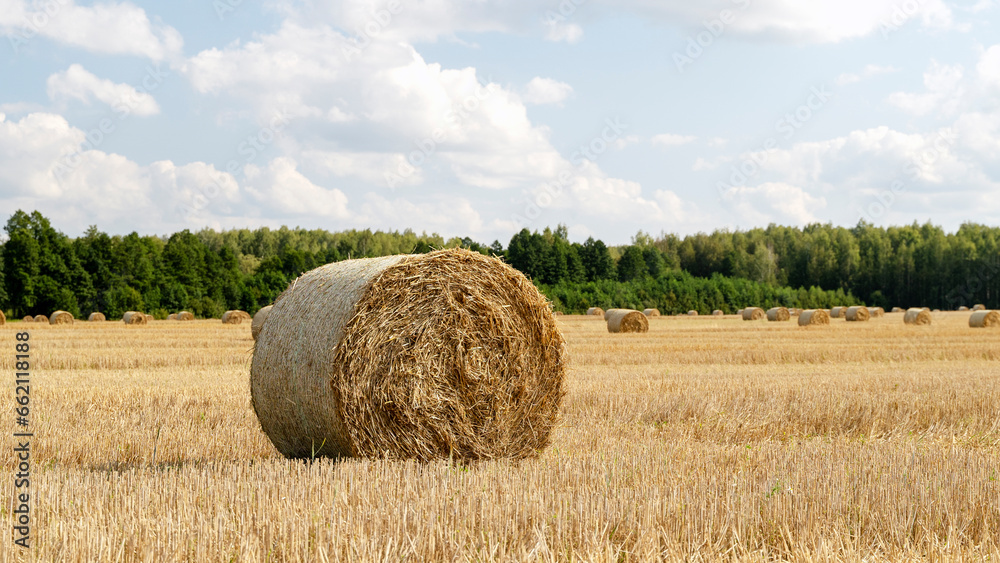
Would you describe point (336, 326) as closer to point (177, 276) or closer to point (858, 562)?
point (858, 562)

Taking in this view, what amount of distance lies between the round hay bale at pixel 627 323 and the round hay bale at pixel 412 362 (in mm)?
21365

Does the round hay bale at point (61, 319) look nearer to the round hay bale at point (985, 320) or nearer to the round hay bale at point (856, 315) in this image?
the round hay bale at point (856, 315)

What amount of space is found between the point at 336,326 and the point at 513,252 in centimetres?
5747

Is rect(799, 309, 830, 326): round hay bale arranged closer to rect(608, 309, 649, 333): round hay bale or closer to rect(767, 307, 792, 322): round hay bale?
rect(767, 307, 792, 322): round hay bale

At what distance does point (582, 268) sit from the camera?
65875mm

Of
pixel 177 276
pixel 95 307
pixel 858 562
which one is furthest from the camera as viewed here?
pixel 177 276

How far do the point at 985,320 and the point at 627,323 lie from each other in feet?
49.9

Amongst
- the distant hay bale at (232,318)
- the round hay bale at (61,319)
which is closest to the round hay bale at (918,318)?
the distant hay bale at (232,318)

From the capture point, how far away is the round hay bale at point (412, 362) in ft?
22.1

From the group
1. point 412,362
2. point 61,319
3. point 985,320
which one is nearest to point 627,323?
point 985,320

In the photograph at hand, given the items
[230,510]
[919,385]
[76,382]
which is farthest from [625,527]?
[76,382]

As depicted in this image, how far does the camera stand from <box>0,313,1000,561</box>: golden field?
4277mm

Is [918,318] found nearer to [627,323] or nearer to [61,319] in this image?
[627,323]

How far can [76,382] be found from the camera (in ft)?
41.0
